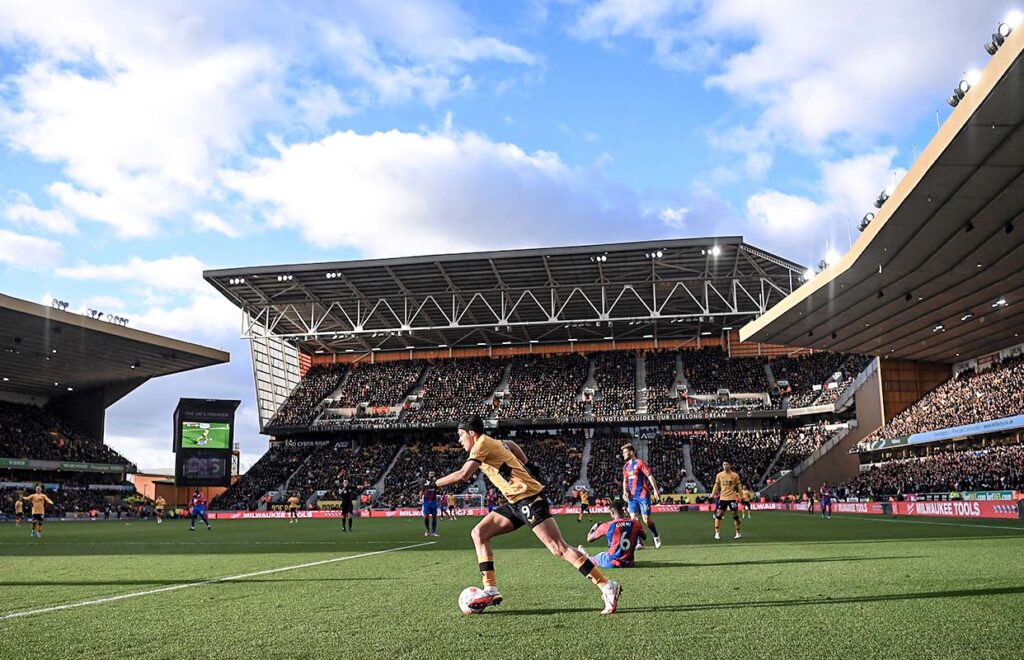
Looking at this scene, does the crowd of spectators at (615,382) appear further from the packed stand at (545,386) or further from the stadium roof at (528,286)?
the stadium roof at (528,286)

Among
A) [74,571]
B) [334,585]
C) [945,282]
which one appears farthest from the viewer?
[945,282]

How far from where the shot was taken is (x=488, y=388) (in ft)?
218

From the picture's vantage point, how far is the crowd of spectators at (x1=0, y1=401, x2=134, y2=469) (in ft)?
188

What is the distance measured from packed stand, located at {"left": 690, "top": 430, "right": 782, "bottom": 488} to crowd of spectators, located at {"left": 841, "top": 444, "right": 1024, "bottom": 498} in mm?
9014

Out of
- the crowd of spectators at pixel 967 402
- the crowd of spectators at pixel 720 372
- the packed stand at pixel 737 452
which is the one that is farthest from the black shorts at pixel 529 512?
the crowd of spectators at pixel 720 372

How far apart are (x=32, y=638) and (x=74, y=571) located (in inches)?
281

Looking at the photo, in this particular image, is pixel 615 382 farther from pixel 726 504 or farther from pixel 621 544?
pixel 621 544

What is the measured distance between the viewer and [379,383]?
6888 cm

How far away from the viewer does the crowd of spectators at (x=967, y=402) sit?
38.9 metres

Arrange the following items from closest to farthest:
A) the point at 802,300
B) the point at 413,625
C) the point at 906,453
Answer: the point at 413,625 < the point at 802,300 < the point at 906,453

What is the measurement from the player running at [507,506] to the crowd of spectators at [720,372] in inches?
2219

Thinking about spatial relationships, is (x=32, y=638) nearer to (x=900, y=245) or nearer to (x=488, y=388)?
(x=900, y=245)

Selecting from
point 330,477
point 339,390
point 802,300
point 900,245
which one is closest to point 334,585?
point 900,245

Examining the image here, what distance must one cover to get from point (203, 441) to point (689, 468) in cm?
3089
